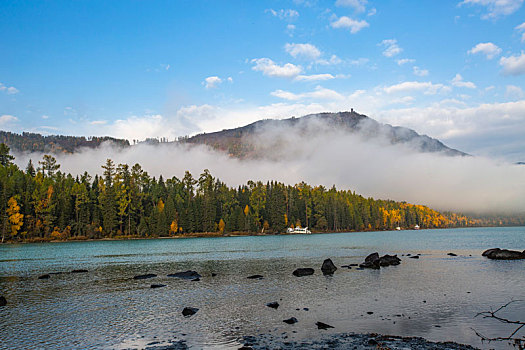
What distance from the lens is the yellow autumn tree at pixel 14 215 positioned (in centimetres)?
12125

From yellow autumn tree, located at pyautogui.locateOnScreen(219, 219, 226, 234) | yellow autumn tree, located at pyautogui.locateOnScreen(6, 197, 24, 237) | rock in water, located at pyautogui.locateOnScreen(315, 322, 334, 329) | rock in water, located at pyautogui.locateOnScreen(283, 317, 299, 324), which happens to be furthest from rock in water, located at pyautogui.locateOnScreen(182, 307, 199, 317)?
yellow autumn tree, located at pyautogui.locateOnScreen(219, 219, 226, 234)

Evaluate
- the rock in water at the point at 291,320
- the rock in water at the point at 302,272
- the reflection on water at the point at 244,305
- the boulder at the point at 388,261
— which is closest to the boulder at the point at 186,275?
the reflection on water at the point at 244,305

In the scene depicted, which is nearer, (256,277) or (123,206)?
(256,277)

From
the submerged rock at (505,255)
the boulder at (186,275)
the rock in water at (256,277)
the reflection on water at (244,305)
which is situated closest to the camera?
the reflection on water at (244,305)

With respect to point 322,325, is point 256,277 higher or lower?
lower

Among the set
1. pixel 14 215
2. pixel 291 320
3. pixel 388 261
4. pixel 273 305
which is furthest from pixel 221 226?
pixel 291 320

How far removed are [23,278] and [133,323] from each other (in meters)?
31.5

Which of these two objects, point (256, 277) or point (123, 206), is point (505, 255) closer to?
point (256, 277)

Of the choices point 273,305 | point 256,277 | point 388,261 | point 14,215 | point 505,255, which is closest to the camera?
point 273,305

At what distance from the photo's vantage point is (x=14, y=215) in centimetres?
12125

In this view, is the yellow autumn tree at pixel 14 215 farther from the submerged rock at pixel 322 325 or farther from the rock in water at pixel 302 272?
the submerged rock at pixel 322 325

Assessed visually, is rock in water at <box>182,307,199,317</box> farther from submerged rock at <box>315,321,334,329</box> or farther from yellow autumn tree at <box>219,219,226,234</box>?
yellow autumn tree at <box>219,219,226,234</box>

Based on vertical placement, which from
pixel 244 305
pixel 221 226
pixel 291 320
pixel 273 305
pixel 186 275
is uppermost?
pixel 291 320

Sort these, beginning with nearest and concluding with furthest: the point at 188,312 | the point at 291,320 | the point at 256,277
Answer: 1. the point at 291,320
2. the point at 188,312
3. the point at 256,277
